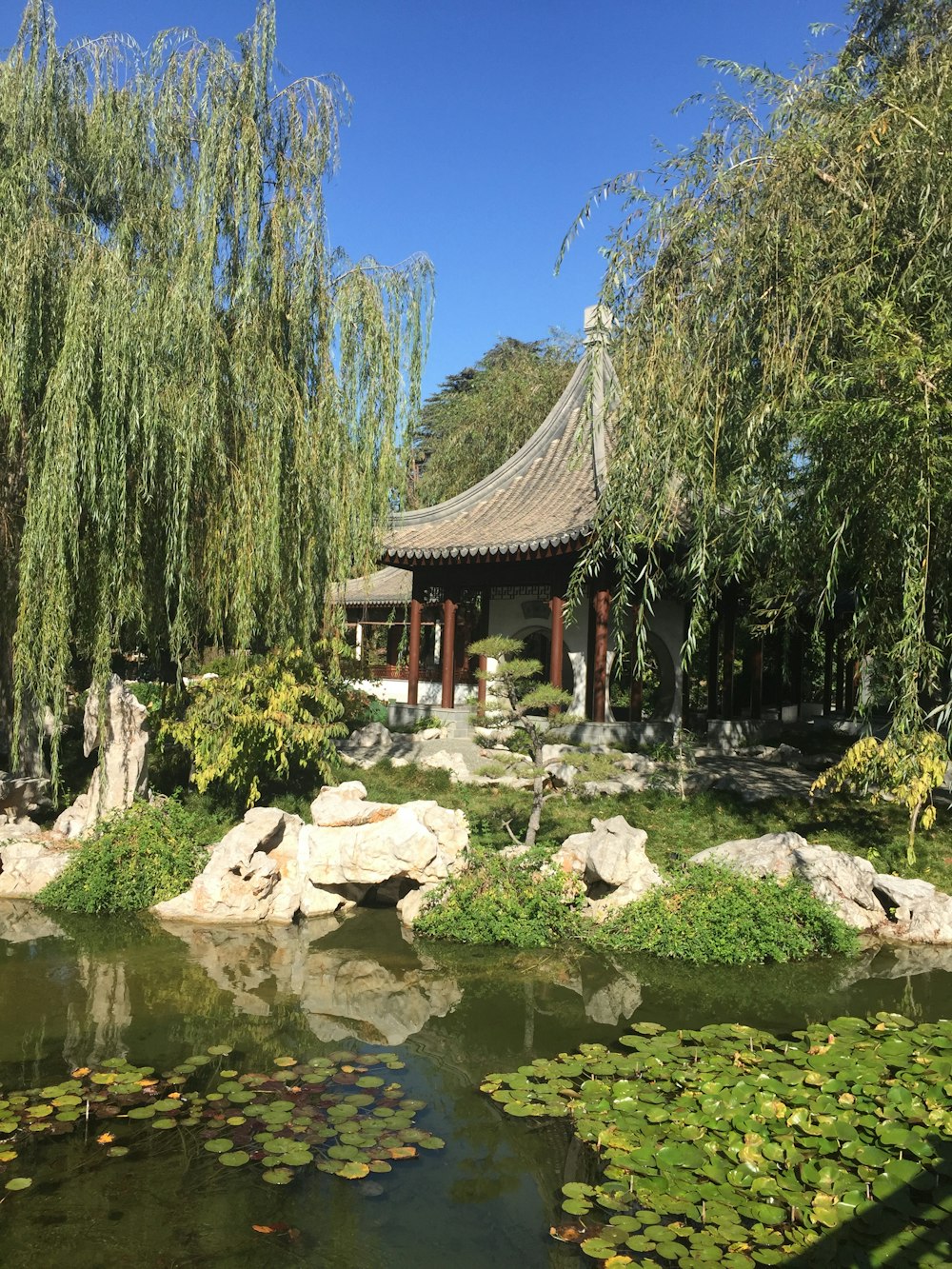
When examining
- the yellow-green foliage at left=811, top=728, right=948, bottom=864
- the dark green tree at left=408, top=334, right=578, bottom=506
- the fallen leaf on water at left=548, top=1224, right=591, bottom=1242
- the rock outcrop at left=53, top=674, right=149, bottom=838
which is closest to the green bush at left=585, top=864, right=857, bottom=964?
the yellow-green foliage at left=811, top=728, right=948, bottom=864

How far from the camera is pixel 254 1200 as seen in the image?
3.62 meters

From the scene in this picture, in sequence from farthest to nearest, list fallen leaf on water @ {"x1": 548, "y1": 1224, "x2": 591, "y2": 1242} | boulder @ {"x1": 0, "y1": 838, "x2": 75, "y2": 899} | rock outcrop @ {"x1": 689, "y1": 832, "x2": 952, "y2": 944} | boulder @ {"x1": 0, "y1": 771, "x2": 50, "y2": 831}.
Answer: boulder @ {"x1": 0, "y1": 771, "x2": 50, "y2": 831}, boulder @ {"x1": 0, "y1": 838, "x2": 75, "y2": 899}, rock outcrop @ {"x1": 689, "y1": 832, "x2": 952, "y2": 944}, fallen leaf on water @ {"x1": 548, "y1": 1224, "x2": 591, "y2": 1242}

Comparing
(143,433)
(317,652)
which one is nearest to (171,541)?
(143,433)

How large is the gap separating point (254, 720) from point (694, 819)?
13.3 ft

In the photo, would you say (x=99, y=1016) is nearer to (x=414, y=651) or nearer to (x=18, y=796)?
(x=18, y=796)

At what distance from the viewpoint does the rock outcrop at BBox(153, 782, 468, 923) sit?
7.40 meters

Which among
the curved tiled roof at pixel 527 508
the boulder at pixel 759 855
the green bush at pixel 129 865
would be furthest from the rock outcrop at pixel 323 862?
the curved tiled roof at pixel 527 508

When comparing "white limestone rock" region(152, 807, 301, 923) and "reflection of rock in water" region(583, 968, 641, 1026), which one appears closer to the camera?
"reflection of rock in water" region(583, 968, 641, 1026)

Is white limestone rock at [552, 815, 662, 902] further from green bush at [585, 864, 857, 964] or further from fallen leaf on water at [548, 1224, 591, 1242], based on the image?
fallen leaf on water at [548, 1224, 591, 1242]

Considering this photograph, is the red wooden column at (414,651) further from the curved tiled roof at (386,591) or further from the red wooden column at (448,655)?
the curved tiled roof at (386,591)

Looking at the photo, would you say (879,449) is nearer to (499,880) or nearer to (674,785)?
(499,880)

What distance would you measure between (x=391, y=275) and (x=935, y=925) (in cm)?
695

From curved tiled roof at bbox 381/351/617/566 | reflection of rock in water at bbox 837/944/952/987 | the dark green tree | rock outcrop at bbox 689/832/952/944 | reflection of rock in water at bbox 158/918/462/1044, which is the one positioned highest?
the dark green tree

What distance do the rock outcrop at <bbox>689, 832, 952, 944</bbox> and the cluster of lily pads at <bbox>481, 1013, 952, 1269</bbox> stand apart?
1826 millimetres
